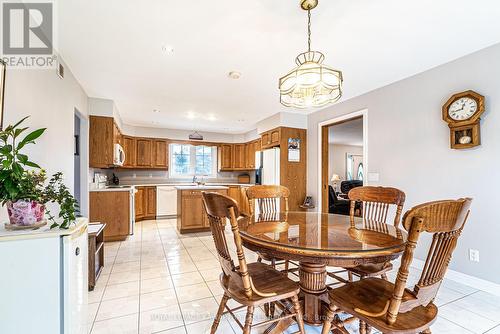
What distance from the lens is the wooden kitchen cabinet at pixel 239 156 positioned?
22.9ft

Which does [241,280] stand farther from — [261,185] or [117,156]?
[117,156]

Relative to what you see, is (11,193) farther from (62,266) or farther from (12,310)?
(12,310)

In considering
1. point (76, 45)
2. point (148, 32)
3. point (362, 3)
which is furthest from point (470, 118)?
point (76, 45)

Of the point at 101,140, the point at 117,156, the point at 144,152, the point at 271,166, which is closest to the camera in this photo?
the point at 101,140

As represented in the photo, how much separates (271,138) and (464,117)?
3099mm

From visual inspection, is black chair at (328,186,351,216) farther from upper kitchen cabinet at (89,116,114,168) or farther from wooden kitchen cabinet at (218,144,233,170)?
upper kitchen cabinet at (89,116,114,168)

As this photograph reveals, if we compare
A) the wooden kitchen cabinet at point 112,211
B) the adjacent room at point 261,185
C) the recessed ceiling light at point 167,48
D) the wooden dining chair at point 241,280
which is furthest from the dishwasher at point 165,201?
the wooden dining chair at point 241,280

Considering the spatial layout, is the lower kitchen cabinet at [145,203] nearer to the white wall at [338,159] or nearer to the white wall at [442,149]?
the white wall at [442,149]

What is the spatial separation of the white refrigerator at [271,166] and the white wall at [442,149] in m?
1.70

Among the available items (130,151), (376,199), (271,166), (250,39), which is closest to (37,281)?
(250,39)

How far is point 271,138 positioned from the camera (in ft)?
16.4

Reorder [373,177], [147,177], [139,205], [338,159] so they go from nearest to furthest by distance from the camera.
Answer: [373,177] → [139,205] → [147,177] → [338,159]

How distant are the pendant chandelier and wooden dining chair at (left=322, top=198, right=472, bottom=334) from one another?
1.17 m

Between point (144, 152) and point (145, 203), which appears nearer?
point (145, 203)
